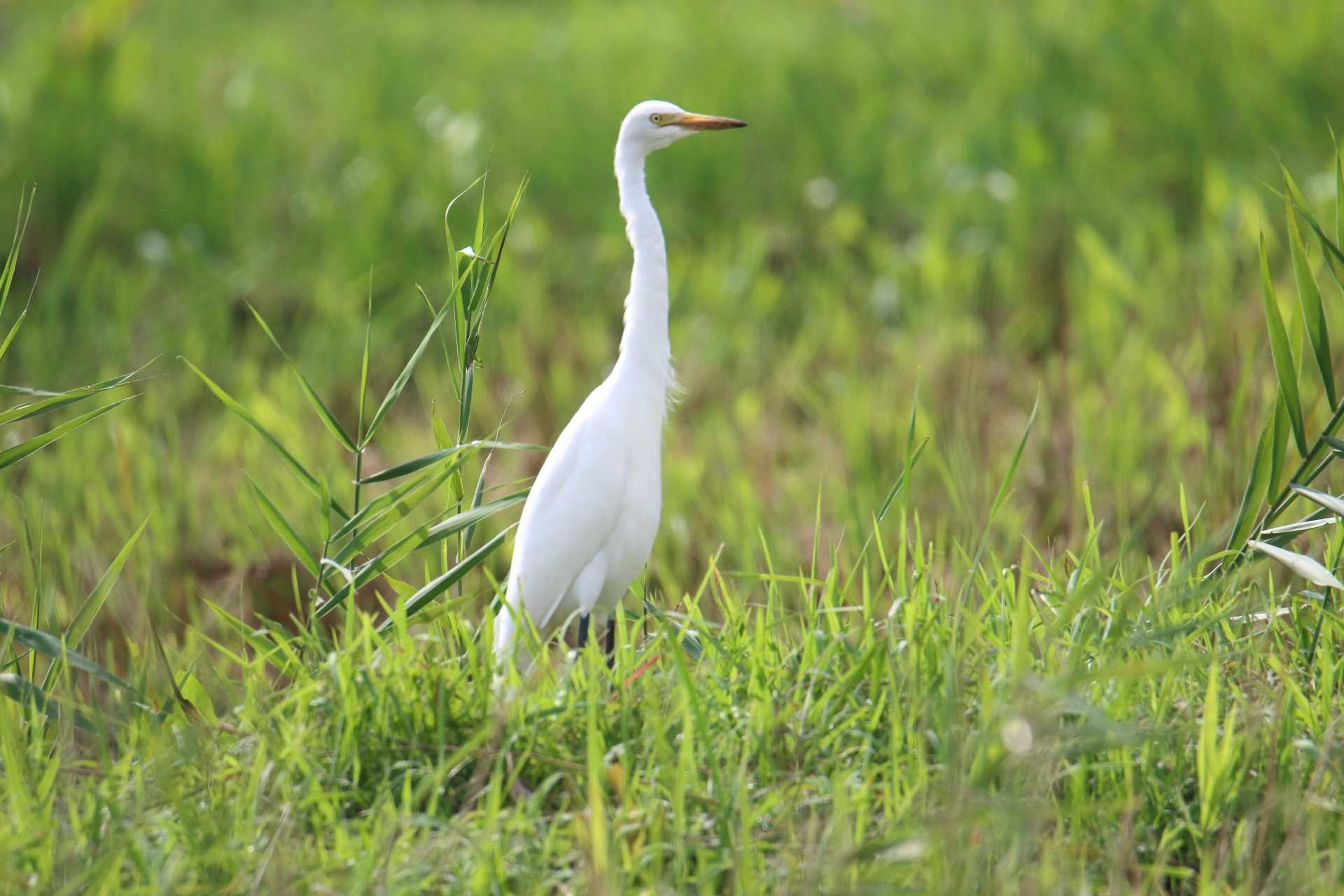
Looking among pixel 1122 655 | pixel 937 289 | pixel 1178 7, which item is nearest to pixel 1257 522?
pixel 1122 655

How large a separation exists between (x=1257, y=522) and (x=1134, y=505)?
1.12m

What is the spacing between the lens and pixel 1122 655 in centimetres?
169

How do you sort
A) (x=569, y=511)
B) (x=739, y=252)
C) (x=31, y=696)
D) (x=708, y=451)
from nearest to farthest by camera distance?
(x=31, y=696)
(x=569, y=511)
(x=708, y=451)
(x=739, y=252)

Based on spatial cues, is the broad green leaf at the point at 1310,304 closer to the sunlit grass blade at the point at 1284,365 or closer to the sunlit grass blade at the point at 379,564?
the sunlit grass blade at the point at 1284,365

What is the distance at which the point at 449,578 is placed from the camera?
70.0 inches

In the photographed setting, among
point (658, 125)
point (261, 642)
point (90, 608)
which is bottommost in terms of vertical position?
point (261, 642)

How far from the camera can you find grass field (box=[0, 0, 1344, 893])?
57.5 inches

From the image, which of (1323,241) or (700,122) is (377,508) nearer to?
(700,122)

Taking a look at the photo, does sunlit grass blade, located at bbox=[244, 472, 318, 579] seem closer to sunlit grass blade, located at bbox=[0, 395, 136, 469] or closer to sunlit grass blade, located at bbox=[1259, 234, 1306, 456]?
sunlit grass blade, located at bbox=[0, 395, 136, 469]

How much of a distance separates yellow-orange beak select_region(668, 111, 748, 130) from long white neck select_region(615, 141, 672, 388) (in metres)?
0.09

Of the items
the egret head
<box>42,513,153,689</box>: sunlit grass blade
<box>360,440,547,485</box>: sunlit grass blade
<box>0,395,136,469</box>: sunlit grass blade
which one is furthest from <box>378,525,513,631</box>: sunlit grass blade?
the egret head

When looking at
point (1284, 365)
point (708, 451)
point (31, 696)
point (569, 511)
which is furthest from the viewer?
point (708, 451)

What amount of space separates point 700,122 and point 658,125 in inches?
2.7

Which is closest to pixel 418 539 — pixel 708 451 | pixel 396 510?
pixel 396 510
